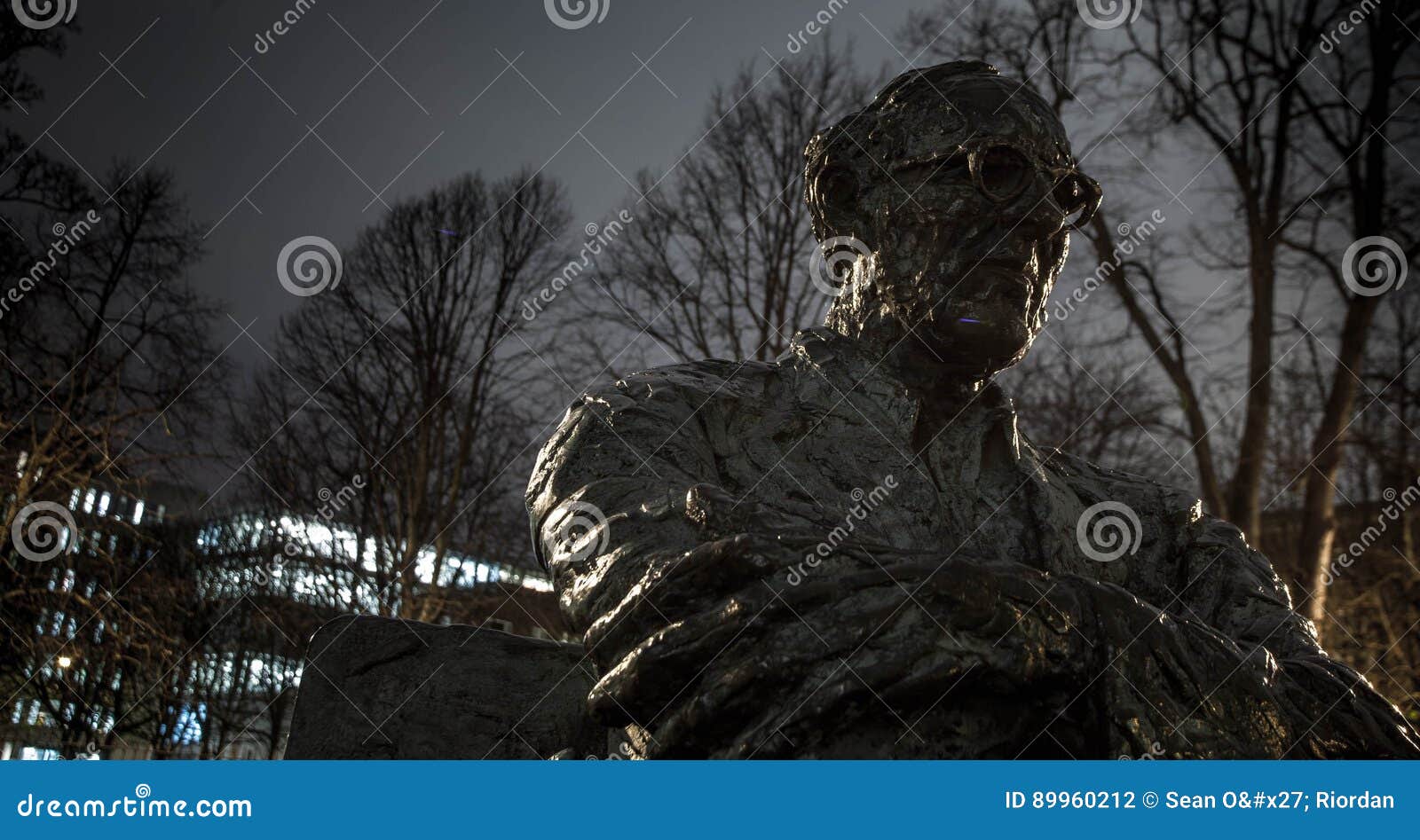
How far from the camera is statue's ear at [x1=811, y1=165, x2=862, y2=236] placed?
337 cm

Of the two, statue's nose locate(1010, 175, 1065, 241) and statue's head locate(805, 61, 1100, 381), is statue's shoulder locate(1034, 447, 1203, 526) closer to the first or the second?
statue's head locate(805, 61, 1100, 381)

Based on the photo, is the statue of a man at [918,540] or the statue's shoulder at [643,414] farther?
the statue's shoulder at [643,414]

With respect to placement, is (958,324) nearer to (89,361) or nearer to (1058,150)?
(1058,150)

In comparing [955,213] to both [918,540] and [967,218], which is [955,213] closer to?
[967,218]

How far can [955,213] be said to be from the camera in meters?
3.12

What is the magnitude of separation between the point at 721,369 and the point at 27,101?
10.3 m

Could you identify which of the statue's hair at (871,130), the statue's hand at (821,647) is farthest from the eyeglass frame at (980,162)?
the statue's hand at (821,647)

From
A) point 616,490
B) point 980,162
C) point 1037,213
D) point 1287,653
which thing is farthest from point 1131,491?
point 616,490

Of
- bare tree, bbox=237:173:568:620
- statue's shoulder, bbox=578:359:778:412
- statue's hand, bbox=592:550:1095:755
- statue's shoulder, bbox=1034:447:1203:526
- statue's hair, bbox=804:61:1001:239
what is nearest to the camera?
statue's hand, bbox=592:550:1095:755

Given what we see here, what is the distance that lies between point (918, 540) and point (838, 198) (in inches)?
36.8

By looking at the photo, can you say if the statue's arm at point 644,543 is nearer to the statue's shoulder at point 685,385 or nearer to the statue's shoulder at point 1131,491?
the statue's shoulder at point 685,385

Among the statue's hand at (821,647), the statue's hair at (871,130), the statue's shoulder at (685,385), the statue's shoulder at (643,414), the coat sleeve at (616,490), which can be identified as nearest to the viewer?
the statue's hand at (821,647)

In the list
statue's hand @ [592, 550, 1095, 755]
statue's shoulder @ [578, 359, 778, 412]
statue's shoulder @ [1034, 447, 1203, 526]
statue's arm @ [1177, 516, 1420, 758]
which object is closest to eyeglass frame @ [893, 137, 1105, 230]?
statue's shoulder @ [578, 359, 778, 412]

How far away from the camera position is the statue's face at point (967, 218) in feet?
10.2
